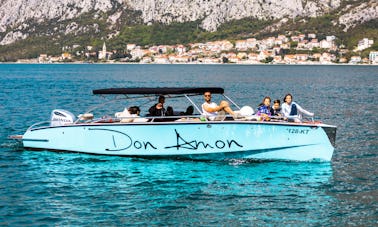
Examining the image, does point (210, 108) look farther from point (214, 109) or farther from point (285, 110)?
point (285, 110)

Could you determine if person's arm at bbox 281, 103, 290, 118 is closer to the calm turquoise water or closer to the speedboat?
the speedboat

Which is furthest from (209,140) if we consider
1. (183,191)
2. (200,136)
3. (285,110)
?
(183,191)

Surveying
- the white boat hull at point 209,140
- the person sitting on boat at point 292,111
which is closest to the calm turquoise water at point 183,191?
the white boat hull at point 209,140

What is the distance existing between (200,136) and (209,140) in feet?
1.07

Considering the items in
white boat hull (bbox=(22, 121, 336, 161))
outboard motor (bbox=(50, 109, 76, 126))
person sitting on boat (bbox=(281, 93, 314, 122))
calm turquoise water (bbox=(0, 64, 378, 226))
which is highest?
person sitting on boat (bbox=(281, 93, 314, 122))

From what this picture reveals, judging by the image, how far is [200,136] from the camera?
65.5ft

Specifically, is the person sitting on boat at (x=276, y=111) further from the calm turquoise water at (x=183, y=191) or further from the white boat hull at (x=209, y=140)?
the calm turquoise water at (x=183, y=191)

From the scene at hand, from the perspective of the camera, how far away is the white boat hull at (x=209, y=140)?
19547 mm

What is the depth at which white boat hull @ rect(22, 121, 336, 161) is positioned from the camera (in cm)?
1955

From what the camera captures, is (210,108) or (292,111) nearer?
(210,108)

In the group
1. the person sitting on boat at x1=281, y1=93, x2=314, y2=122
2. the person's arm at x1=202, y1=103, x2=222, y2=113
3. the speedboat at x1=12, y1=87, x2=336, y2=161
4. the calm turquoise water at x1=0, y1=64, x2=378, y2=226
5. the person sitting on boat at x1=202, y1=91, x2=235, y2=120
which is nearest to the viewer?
the calm turquoise water at x1=0, y1=64, x2=378, y2=226

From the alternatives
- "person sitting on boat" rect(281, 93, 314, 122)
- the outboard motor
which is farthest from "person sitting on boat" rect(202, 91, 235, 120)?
the outboard motor

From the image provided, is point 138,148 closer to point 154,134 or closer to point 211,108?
point 154,134

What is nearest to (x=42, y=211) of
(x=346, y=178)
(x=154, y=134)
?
(x=154, y=134)
